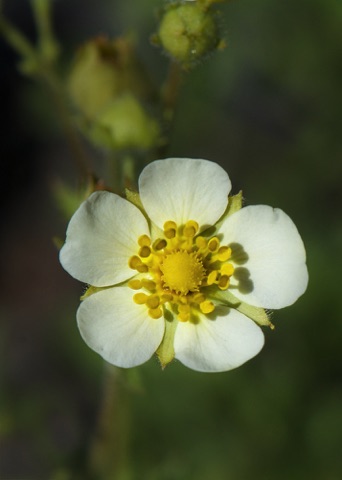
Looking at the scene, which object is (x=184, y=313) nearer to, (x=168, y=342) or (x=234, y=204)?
(x=168, y=342)

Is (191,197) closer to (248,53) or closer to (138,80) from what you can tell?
(138,80)

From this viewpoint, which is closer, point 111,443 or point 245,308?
point 245,308

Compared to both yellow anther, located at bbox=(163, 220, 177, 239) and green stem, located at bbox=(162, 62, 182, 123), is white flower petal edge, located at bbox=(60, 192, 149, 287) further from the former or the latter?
green stem, located at bbox=(162, 62, 182, 123)

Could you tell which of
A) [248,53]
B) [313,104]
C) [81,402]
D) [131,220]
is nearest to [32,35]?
[248,53]

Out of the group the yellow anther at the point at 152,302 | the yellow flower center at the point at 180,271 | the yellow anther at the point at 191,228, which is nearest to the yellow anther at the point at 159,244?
the yellow flower center at the point at 180,271

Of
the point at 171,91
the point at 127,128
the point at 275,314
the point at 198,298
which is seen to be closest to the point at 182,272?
the point at 198,298

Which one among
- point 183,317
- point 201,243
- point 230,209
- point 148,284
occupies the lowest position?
point 183,317

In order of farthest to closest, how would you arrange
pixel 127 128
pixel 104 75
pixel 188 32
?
pixel 104 75 → pixel 127 128 → pixel 188 32

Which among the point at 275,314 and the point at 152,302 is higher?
the point at 275,314

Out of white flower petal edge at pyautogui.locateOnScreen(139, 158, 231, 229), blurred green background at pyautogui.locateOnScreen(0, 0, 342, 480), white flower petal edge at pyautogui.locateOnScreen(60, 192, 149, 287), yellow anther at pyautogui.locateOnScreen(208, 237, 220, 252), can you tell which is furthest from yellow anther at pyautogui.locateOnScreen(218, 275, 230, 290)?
blurred green background at pyautogui.locateOnScreen(0, 0, 342, 480)
